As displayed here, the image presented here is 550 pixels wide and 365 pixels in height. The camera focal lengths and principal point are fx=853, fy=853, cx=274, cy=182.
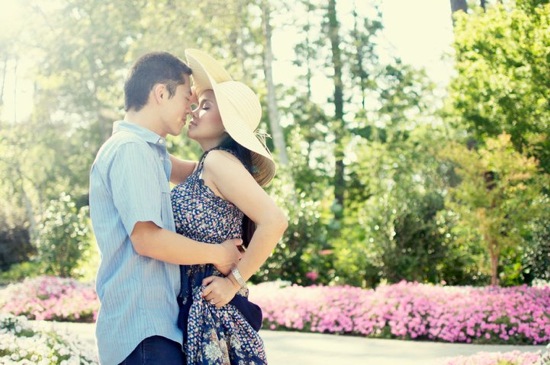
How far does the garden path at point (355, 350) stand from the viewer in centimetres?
840

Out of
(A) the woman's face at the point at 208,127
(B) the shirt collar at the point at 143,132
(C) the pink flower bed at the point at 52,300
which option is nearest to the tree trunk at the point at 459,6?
(C) the pink flower bed at the point at 52,300

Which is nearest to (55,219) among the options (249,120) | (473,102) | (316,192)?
(316,192)

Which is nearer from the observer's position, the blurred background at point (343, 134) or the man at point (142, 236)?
the man at point (142, 236)

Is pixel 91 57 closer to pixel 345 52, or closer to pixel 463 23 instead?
pixel 345 52

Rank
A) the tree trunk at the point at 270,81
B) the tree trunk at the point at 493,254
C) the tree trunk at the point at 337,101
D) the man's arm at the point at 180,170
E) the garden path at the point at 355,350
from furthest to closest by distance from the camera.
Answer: the tree trunk at the point at 337,101 → the tree trunk at the point at 270,81 → the tree trunk at the point at 493,254 → the garden path at the point at 355,350 → the man's arm at the point at 180,170

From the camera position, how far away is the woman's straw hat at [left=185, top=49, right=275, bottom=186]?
3.10 meters

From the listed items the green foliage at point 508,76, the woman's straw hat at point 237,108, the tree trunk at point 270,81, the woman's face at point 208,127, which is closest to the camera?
the woman's straw hat at point 237,108

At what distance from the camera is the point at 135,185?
9.14 feet

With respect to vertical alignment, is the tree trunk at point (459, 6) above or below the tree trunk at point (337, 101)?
above

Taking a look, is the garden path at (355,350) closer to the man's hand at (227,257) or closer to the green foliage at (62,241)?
the man's hand at (227,257)

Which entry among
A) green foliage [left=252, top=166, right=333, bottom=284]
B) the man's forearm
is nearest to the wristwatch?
the man's forearm

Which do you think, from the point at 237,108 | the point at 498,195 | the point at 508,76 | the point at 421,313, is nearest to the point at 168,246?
the point at 237,108

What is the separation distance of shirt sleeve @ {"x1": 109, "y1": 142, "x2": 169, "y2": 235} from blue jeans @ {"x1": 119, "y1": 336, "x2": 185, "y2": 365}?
1.22 ft

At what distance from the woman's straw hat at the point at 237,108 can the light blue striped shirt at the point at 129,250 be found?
0.33m
